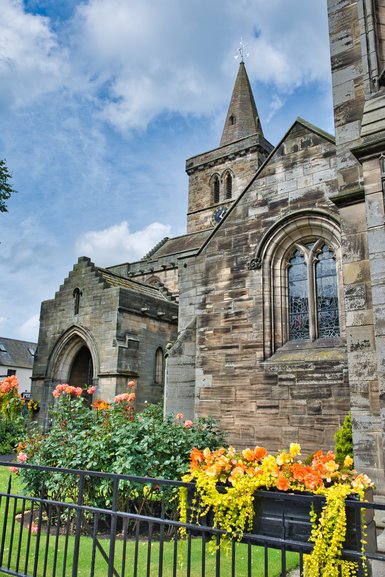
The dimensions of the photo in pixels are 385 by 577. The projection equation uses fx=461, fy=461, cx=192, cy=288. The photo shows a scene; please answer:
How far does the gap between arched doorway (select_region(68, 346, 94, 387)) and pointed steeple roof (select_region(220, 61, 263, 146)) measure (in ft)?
84.1

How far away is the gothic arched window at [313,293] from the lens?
383 inches

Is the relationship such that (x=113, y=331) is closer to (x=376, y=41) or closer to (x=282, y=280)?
(x=282, y=280)

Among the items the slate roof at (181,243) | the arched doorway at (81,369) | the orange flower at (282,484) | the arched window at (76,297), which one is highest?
the slate roof at (181,243)

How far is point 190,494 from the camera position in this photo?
13.0 ft

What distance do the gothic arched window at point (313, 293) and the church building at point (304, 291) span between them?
23 mm

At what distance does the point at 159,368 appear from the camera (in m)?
16.2

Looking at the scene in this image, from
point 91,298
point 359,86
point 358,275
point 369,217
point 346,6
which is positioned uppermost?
point 346,6

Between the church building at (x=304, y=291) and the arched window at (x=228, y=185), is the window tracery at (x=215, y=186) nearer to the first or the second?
the arched window at (x=228, y=185)

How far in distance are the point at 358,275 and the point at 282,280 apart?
14.0 feet

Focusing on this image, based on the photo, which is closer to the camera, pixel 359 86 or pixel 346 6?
pixel 359 86

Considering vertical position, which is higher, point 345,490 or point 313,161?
point 313,161

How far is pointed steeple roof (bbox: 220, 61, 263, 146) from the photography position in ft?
125

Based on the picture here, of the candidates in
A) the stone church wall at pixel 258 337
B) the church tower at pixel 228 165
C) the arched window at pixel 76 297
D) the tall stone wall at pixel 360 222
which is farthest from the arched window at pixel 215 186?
the tall stone wall at pixel 360 222

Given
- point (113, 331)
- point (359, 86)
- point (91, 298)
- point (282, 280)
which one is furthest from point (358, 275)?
point (91, 298)
